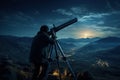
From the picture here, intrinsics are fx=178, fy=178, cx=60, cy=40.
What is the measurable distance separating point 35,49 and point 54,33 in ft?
3.62

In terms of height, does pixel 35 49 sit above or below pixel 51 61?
above

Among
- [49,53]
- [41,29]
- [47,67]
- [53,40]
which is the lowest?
[47,67]

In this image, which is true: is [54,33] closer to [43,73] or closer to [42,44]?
[42,44]

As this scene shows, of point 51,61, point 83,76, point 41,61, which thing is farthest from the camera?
point 83,76

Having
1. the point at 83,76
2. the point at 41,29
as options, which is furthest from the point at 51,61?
Answer: the point at 83,76

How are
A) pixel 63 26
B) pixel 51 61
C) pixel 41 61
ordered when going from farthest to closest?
pixel 63 26 → pixel 51 61 → pixel 41 61

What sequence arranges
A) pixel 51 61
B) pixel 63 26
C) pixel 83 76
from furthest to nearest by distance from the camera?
pixel 83 76 → pixel 63 26 → pixel 51 61

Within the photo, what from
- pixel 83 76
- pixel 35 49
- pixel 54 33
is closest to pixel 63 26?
pixel 54 33

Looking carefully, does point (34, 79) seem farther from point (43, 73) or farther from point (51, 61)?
point (51, 61)

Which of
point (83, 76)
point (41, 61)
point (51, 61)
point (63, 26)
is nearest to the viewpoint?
point (41, 61)

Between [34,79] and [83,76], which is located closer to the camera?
[34,79]

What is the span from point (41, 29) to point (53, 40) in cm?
83

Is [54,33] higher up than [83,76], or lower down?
higher up

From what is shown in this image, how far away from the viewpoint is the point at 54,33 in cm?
738
